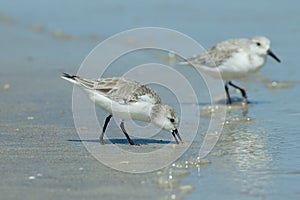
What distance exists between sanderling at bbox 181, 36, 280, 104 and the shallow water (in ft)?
1.14

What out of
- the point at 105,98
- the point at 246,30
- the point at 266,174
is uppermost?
the point at 246,30

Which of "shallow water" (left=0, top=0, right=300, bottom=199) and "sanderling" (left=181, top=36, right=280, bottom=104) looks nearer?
"shallow water" (left=0, top=0, right=300, bottom=199)

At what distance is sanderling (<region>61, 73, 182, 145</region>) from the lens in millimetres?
6168

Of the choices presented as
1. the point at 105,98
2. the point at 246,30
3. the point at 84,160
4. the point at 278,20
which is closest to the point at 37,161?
the point at 84,160

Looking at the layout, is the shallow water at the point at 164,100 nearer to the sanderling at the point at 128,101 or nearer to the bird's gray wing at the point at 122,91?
the sanderling at the point at 128,101

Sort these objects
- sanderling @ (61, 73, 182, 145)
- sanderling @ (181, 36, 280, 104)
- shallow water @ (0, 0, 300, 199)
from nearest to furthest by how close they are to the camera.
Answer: shallow water @ (0, 0, 300, 199) < sanderling @ (61, 73, 182, 145) < sanderling @ (181, 36, 280, 104)

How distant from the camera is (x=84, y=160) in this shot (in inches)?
222

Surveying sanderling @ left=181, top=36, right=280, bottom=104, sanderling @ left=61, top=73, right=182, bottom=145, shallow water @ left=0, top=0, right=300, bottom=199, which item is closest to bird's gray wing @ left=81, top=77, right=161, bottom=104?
sanderling @ left=61, top=73, right=182, bottom=145

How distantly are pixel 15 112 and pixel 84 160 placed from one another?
82.1 inches

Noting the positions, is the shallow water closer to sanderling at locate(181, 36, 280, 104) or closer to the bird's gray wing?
sanderling at locate(181, 36, 280, 104)

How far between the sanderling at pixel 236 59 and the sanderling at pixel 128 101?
2.60 m

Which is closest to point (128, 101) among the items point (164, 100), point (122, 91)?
point (122, 91)

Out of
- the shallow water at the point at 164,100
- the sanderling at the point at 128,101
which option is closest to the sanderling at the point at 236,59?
the shallow water at the point at 164,100

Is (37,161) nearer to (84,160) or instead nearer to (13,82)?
(84,160)
